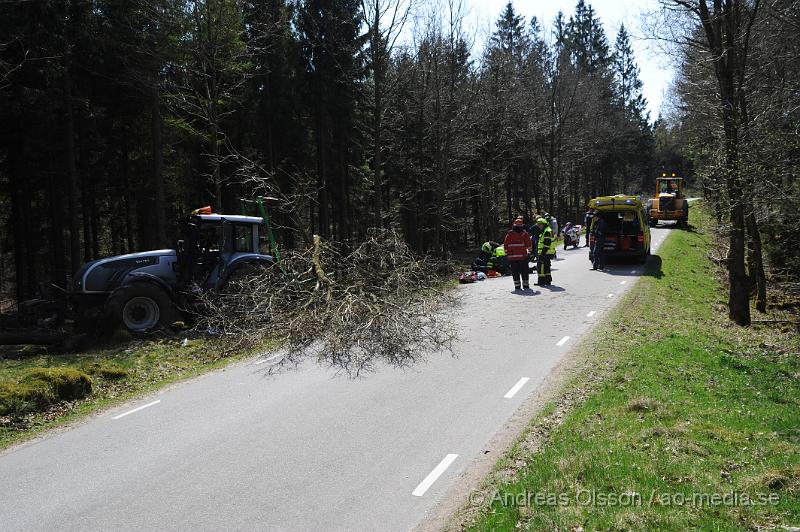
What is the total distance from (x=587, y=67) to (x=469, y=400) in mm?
57201

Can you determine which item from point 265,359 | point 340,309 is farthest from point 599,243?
point 265,359

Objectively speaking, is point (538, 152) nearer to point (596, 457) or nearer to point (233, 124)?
point (233, 124)

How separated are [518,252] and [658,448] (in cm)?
1054

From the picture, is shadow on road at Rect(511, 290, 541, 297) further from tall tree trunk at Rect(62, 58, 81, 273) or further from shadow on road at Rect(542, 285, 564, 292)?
tall tree trunk at Rect(62, 58, 81, 273)

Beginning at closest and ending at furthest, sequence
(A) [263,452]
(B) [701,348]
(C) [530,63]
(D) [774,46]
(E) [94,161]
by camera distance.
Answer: (A) [263,452]
(B) [701,348]
(D) [774,46]
(E) [94,161]
(C) [530,63]

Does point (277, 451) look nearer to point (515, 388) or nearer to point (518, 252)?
point (515, 388)

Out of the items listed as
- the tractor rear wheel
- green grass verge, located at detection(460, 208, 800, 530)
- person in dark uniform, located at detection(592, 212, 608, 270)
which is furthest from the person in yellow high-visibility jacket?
the tractor rear wheel

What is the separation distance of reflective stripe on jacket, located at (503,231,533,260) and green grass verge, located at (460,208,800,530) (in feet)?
16.8

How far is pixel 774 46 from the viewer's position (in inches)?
677

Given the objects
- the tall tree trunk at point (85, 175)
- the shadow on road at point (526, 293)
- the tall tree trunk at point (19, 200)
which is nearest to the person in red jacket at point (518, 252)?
the shadow on road at point (526, 293)

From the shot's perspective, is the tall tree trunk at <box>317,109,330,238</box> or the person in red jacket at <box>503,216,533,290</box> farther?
the tall tree trunk at <box>317,109,330,238</box>

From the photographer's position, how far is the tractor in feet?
124

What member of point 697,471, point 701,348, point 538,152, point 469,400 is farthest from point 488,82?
point 697,471

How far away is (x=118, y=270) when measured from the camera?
1273cm
